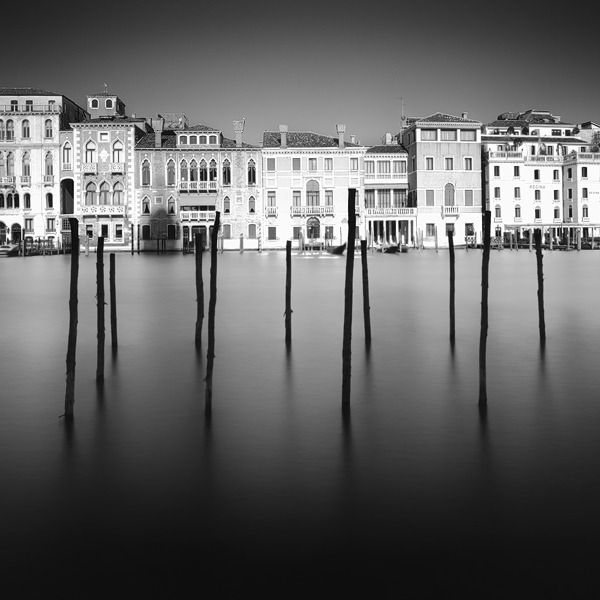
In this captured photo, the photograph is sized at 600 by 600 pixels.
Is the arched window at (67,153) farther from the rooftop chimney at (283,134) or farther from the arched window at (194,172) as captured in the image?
the rooftop chimney at (283,134)

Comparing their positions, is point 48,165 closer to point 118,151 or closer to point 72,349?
point 118,151

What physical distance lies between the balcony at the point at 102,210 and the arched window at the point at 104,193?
0.51 metres

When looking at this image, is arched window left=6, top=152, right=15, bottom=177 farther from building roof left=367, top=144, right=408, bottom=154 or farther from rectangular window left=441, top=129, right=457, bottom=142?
rectangular window left=441, top=129, right=457, bottom=142

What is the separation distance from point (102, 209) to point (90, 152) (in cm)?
390

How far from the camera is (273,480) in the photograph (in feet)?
17.6

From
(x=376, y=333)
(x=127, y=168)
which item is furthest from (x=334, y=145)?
(x=376, y=333)

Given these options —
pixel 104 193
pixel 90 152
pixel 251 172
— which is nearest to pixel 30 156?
pixel 90 152

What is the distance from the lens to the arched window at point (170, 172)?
174ft

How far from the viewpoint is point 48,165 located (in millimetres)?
52844

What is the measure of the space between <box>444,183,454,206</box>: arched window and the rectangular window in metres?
3.15

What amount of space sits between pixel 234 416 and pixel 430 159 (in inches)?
1925

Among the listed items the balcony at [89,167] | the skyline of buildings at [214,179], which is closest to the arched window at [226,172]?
the skyline of buildings at [214,179]

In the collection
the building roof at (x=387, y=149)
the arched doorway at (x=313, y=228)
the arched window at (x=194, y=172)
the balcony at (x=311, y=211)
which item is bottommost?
the arched doorway at (x=313, y=228)

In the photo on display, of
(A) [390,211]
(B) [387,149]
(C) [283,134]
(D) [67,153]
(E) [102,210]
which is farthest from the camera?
(B) [387,149]
